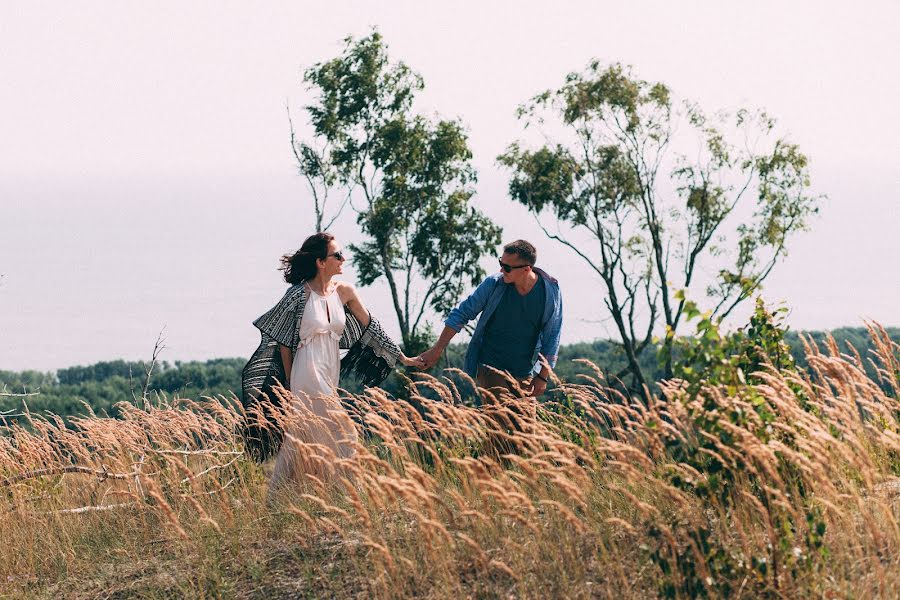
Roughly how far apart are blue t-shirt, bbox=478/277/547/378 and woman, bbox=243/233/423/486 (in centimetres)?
118

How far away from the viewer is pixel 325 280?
683 cm

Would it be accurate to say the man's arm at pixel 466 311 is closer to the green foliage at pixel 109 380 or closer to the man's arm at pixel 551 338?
the man's arm at pixel 551 338

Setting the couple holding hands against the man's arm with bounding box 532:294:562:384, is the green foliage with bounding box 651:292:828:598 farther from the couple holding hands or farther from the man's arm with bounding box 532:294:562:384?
the man's arm with bounding box 532:294:562:384

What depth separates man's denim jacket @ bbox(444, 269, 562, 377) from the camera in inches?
286

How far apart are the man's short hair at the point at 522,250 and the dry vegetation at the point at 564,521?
3.94 ft

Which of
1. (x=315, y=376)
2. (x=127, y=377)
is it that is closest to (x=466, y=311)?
(x=315, y=376)

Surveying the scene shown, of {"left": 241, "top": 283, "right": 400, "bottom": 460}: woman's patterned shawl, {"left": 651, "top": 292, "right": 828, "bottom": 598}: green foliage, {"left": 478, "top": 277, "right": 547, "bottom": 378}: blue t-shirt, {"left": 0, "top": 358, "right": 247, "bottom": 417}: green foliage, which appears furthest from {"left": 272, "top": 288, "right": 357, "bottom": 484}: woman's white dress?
{"left": 0, "top": 358, "right": 247, "bottom": 417}: green foliage

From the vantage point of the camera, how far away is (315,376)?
6793mm

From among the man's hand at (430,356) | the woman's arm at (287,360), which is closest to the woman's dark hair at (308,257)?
the woman's arm at (287,360)

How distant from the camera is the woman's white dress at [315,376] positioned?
259 inches

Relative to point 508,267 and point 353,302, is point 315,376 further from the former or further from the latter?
point 508,267

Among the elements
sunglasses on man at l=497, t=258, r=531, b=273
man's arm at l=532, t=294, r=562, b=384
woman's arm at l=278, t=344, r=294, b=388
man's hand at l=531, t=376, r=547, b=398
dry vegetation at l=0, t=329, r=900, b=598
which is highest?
sunglasses on man at l=497, t=258, r=531, b=273

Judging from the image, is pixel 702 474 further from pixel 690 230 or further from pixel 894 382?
pixel 690 230

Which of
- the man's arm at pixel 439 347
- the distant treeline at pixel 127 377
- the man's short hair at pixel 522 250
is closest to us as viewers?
the man's short hair at pixel 522 250
